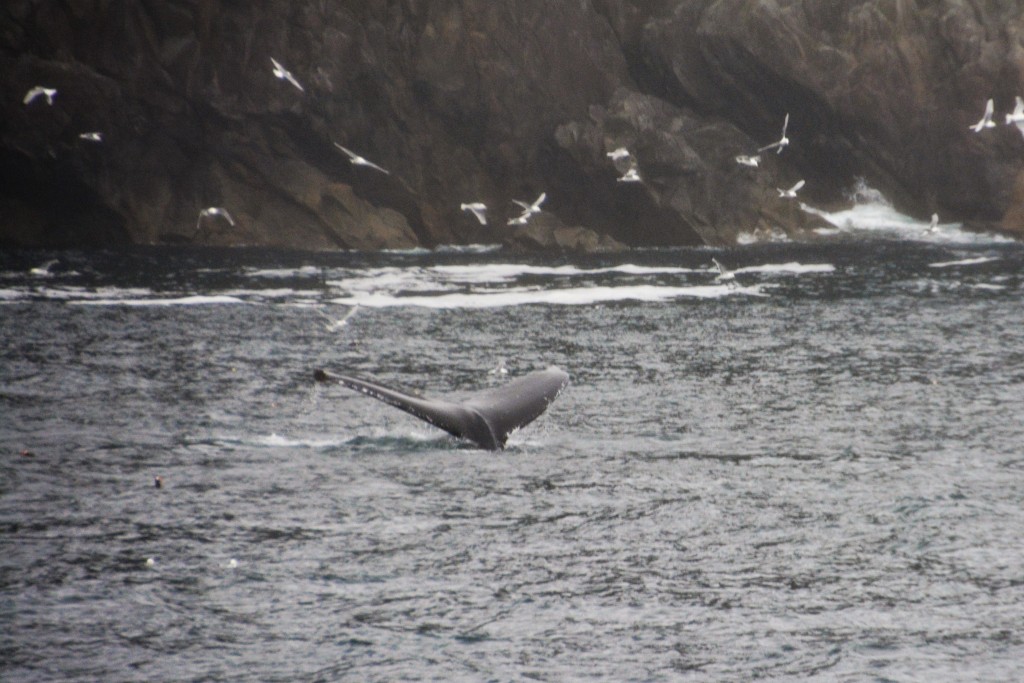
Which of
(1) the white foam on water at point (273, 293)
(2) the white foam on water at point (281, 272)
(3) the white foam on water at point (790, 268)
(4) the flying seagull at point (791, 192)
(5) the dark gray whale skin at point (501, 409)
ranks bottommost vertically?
(5) the dark gray whale skin at point (501, 409)

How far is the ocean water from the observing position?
32.5ft

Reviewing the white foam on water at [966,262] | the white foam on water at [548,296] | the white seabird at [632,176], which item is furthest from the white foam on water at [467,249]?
the white foam on water at [966,262]

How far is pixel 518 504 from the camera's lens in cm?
1378

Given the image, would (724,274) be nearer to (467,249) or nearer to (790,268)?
(790,268)

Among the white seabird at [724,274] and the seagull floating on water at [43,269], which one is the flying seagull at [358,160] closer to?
the seagull floating on water at [43,269]

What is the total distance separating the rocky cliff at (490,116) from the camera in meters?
53.3

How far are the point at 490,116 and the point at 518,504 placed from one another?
45615 mm

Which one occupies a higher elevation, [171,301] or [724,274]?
[724,274]

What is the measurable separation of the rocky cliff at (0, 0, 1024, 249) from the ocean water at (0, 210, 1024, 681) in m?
25.3

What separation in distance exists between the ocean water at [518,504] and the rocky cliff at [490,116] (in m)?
25.3

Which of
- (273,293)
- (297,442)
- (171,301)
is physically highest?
(273,293)

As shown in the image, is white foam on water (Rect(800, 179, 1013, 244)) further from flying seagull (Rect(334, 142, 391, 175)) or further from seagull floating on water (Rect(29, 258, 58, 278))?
seagull floating on water (Rect(29, 258, 58, 278))

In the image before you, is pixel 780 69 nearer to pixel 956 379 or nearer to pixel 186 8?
pixel 186 8

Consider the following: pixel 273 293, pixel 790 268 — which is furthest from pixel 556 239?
pixel 273 293
